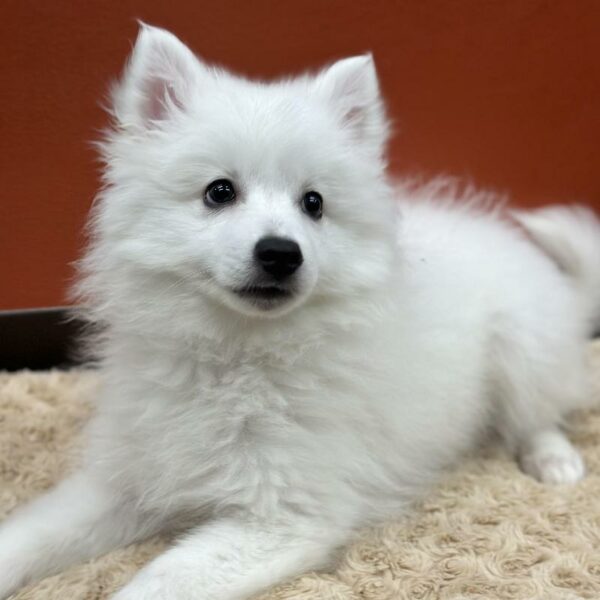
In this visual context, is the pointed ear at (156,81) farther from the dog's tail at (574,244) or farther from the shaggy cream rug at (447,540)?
the dog's tail at (574,244)

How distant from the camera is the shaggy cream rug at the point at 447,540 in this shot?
1641mm

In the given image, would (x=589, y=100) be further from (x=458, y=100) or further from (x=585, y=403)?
(x=585, y=403)

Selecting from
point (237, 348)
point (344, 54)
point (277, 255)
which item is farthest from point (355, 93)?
point (344, 54)

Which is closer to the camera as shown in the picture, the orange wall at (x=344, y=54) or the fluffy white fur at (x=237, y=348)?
the fluffy white fur at (x=237, y=348)

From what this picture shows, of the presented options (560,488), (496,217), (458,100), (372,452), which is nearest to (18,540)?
(372,452)

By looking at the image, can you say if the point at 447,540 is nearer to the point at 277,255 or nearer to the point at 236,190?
the point at 277,255

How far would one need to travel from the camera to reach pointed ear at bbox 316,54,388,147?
1.81 metres

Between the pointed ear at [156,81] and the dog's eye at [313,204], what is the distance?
1.29 feet

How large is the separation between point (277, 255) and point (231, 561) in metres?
0.71

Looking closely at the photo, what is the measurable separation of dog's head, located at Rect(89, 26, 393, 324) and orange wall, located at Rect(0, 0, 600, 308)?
2.91ft

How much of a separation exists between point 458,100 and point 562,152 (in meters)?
0.58

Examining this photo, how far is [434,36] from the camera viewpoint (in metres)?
2.78

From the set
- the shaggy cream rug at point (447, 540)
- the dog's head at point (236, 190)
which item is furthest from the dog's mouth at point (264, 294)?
the shaggy cream rug at point (447, 540)

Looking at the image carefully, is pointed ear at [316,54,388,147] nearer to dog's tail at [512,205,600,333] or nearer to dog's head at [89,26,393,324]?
dog's head at [89,26,393,324]
